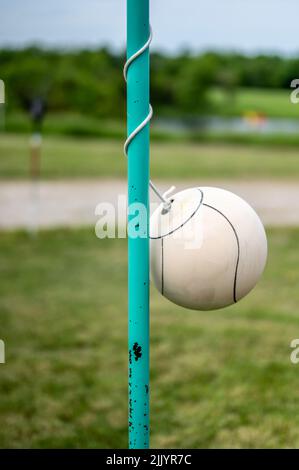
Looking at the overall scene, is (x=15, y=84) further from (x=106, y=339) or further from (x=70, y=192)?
(x=106, y=339)

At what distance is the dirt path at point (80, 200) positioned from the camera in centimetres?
898

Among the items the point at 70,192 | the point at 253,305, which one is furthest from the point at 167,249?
the point at 70,192

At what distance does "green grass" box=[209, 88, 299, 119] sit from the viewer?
2331cm

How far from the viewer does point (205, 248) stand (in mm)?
2012

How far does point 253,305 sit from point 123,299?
100cm

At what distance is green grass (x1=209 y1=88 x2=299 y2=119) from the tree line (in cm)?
43

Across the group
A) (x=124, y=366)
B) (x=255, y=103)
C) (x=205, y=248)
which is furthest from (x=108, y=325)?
(x=255, y=103)

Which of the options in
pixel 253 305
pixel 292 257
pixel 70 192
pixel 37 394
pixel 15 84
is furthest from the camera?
pixel 15 84

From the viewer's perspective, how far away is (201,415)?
346cm

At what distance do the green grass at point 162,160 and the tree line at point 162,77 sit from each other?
1.17 m

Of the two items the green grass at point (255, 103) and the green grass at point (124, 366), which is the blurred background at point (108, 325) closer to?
the green grass at point (124, 366)

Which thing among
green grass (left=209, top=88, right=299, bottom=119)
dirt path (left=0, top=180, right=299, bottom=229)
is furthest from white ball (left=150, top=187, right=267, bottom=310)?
green grass (left=209, top=88, right=299, bottom=119)

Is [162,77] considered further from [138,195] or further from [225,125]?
[138,195]

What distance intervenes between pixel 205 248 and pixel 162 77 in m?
20.5
